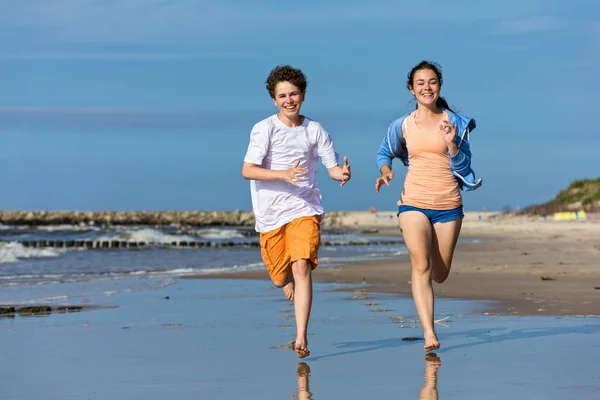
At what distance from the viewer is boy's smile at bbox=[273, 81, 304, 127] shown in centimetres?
624

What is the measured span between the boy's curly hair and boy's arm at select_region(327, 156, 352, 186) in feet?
1.73

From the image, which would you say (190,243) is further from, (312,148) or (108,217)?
(108,217)

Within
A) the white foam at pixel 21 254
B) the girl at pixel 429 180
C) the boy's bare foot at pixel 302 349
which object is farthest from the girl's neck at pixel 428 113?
the white foam at pixel 21 254

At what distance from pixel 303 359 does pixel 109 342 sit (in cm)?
163

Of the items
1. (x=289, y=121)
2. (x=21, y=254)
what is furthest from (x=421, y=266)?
(x=21, y=254)

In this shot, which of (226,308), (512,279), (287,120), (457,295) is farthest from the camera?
(512,279)

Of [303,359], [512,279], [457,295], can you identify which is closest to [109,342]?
[303,359]

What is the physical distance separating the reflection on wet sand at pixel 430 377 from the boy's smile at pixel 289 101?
5.47 feet

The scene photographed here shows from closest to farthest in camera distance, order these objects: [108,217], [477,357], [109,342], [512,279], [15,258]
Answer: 1. [477,357]
2. [109,342]
3. [512,279]
4. [15,258]
5. [108,217]

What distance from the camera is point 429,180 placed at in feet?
21.0

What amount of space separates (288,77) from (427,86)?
885 millimetres

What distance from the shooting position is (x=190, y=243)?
3275cm

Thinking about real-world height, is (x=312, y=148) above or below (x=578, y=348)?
above

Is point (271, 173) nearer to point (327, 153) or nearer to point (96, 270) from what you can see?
point (327, 153)
